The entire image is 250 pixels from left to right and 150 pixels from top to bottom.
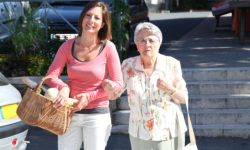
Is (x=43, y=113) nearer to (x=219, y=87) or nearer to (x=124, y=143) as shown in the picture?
(x=124, y=143)

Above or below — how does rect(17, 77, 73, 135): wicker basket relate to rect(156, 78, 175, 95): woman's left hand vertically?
below

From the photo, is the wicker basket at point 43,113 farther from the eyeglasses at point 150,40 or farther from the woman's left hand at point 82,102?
the eyeglasses at point 150,40

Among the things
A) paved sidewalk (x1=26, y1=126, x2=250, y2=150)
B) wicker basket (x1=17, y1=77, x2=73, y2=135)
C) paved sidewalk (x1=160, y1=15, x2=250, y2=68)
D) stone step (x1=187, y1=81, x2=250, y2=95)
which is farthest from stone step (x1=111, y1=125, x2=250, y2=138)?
wicker basket (x1=17, y1=77, x2=73, y2=135)

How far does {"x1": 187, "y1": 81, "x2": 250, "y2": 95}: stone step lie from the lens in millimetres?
5824

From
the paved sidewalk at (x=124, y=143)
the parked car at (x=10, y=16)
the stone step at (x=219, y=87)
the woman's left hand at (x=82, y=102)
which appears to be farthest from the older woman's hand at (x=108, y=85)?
the parked car at (x=10, y=16)

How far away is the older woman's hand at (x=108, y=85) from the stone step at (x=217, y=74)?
3855 mm

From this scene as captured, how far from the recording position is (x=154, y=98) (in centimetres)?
267

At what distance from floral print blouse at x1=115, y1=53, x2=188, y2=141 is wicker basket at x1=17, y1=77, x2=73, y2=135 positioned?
539 millimetres

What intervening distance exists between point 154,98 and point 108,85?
38 cm

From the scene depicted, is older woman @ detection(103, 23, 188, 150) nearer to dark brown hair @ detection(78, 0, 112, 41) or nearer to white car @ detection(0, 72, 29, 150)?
dark brown hair @ detection(78, 0, 112, 41)

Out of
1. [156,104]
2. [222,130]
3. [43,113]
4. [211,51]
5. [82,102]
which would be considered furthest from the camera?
[211,51]

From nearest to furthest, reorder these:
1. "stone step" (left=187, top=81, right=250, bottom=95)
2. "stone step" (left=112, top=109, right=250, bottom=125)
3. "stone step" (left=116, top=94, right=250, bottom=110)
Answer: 1. "stone step" (left=112, top=109, right=250, bottom=125)
2. "stone step" (left=116, top=94, right=250, bottom=110)
3. "stone step" (left=187, top=81, right=250, bottom=95)

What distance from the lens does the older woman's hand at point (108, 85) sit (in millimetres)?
2588

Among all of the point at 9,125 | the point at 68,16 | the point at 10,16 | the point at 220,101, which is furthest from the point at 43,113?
the point at 68,16
